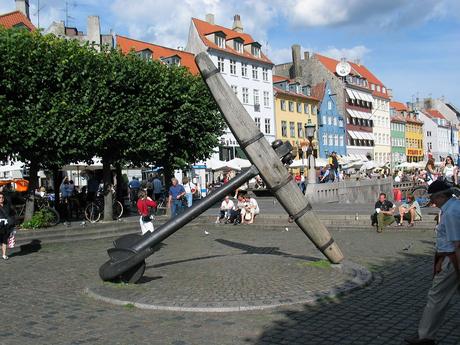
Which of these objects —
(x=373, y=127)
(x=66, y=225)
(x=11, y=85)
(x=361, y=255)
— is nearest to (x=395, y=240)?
(x=361, y=255)

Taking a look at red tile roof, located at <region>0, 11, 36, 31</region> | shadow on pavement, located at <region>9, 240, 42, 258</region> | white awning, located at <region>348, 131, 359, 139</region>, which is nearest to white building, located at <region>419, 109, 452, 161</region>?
white awning, located at <region>348, 131, 359, 139</region>

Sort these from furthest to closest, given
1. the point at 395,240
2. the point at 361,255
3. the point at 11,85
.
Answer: the point at 11,85, the point at 395,240, the point at 361,255

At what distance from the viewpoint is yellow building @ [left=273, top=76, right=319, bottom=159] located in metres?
65.7

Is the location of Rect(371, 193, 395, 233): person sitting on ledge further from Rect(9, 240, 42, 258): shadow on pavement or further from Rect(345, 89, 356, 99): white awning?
Rect(345, 89, 356, 99): white awning

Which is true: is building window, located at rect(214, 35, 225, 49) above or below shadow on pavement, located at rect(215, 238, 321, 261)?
above

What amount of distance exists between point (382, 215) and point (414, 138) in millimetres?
93486

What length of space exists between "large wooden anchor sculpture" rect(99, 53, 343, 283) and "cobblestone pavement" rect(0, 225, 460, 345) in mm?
565

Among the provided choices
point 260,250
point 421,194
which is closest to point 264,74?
point 421,194

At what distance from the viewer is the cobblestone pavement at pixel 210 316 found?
6.16 m

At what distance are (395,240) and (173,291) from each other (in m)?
7.97

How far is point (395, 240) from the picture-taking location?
46.8 ft

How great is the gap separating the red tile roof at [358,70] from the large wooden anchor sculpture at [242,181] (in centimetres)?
A: 7193

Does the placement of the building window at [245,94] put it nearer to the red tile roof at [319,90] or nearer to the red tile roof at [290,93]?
the red tile roof at [290,93]

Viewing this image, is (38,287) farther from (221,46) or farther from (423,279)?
(221,46)
